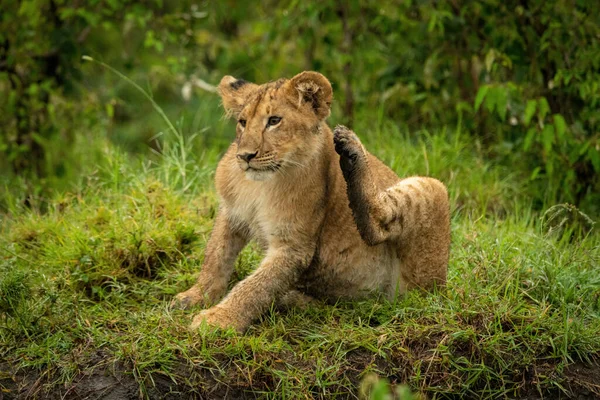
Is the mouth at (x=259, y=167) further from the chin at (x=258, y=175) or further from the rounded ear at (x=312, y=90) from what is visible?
the rounded ear at (x=312, y=90)

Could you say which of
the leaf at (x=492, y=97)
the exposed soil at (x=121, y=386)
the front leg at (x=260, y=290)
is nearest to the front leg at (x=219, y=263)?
the front leg at (x=260, y=290)

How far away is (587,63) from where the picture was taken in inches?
258

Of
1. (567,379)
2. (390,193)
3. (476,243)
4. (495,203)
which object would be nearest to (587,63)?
(495,203)

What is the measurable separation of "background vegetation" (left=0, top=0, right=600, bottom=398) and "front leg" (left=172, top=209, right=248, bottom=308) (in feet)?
0.72

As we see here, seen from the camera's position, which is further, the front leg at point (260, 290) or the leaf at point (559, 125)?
the leaf at point (559, 125)

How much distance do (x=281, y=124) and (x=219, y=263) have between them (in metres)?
0.88

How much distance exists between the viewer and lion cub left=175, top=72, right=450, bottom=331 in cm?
462

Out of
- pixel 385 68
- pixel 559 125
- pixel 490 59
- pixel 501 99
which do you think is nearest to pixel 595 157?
pixel 559 125

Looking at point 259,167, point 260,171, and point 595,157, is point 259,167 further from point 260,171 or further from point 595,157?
point 595,157

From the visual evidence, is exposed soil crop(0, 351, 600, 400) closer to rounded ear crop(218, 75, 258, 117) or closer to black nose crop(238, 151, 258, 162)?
black nose crop(238, 151, 258, 162)

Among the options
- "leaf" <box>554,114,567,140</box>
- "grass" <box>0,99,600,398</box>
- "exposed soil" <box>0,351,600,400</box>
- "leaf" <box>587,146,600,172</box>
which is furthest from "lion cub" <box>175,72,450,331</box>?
"leaf" <box>587,146,600,172</box>

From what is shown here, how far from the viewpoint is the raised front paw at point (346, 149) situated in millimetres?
4656

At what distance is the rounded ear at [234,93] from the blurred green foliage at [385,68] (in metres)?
2.12

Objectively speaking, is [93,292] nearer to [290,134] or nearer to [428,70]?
[290,134]
